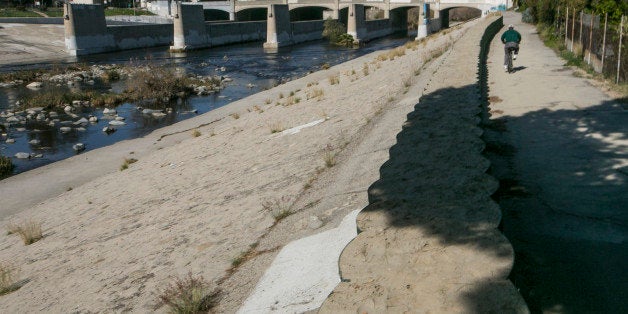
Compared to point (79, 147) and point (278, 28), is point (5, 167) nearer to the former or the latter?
point (79, 147)

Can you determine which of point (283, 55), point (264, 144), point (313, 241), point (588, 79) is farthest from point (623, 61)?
point (283, 55)

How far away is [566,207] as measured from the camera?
21.6 ft

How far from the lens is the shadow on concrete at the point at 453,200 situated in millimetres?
3367

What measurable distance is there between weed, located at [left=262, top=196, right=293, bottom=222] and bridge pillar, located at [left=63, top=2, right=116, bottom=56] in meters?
50.2

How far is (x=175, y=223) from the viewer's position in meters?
8.88

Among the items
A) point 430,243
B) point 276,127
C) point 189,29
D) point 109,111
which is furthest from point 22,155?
point 189,29

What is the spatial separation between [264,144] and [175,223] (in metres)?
5.46

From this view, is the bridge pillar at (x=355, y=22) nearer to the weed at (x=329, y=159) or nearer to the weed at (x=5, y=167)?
the weed at (x=5, y=167)

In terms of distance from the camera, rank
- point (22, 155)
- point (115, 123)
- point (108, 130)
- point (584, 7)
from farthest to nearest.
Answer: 1. point (584, 7)
2. point (115, 123)
3. point (108, 130)
4. point (22, 155)

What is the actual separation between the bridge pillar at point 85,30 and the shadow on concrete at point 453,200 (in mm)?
52065

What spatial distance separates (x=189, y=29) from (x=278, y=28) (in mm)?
11610

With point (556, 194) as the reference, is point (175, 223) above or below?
below

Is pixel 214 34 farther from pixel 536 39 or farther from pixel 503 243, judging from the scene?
pixel 503 243

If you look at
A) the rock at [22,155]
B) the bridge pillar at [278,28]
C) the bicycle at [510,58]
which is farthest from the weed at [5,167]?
the bridge pillar at [278,28]
